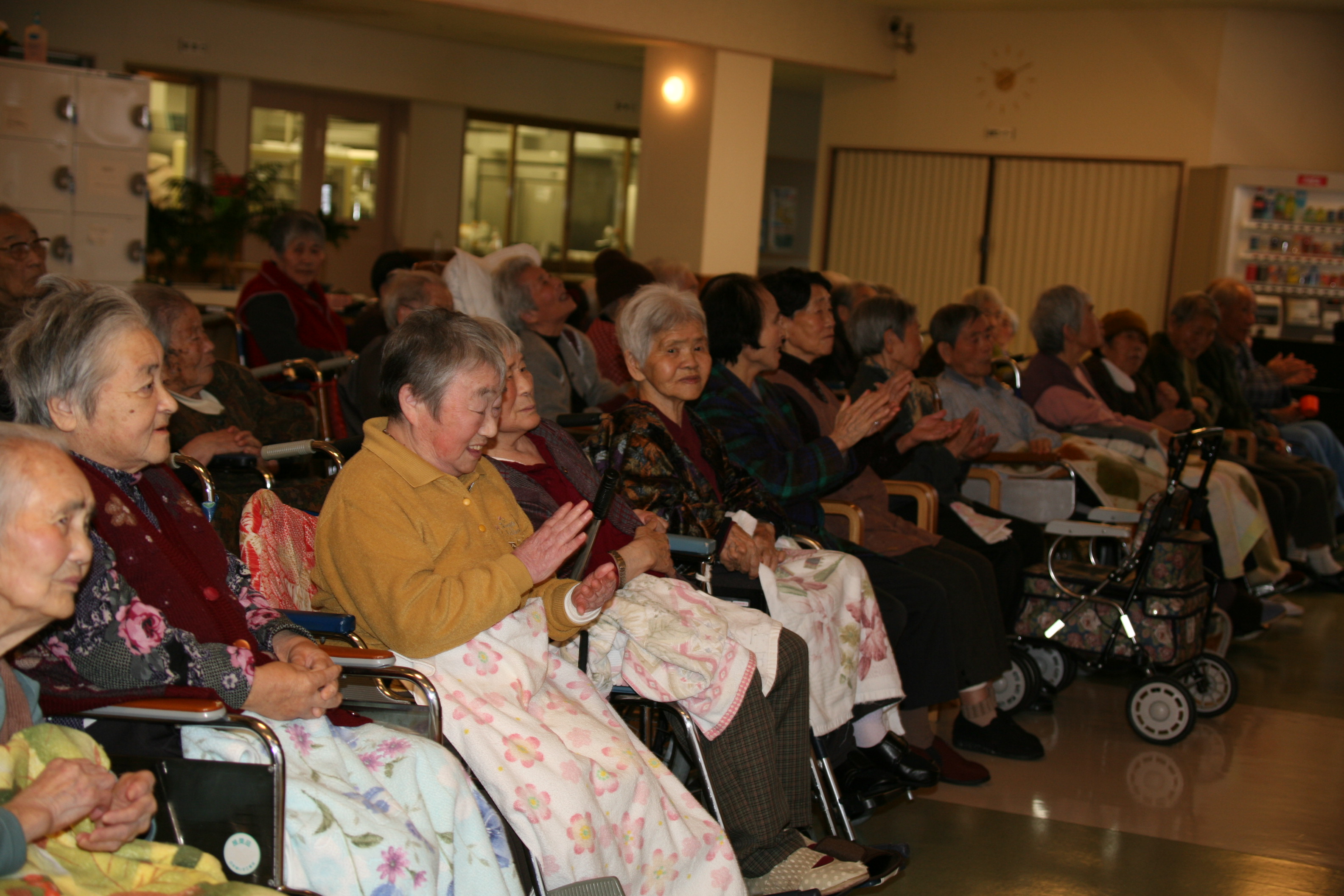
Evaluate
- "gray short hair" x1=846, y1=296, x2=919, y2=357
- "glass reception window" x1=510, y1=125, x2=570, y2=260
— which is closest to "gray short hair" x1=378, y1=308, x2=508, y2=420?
"gray short hair" x1=846, y1=296, x2=919, y2=357

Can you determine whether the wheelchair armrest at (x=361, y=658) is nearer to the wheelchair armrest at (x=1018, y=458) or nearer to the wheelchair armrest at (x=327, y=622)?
the wheelchair armrest at (x=327, y=622)

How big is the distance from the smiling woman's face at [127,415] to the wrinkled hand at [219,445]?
117 cm

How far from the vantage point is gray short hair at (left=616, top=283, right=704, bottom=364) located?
291 cm

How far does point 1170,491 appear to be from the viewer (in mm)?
3697

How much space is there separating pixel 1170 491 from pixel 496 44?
832 cm

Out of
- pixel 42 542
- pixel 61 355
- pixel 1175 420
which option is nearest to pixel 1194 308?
pixel 1175 420

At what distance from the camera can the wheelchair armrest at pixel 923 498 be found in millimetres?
3680

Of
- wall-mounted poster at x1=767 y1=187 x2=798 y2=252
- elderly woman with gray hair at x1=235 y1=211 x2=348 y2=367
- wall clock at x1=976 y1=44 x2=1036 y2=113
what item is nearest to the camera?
elderly woman with gray hair at x1=235 y1=211 x2=348 y2=367

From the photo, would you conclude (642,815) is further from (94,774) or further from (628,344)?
(628,344)

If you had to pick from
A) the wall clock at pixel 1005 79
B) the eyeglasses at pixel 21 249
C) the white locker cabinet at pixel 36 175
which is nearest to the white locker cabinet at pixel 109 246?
the white locker cabinet at pixel 36 175

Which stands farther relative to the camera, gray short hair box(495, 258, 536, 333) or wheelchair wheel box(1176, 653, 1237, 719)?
gray short hair box(495, 258, 536, 333)

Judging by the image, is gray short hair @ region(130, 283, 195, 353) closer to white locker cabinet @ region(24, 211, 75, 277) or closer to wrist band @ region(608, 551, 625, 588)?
wrist band @ region(608, 551, 625, 588)

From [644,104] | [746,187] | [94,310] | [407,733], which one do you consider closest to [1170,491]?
[407,733]

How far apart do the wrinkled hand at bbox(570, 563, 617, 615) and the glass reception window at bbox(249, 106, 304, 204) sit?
27.7ft
